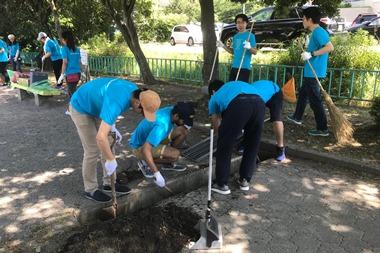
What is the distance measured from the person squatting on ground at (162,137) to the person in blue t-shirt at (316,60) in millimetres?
2131

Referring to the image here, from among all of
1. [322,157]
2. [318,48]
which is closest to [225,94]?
[322,157]

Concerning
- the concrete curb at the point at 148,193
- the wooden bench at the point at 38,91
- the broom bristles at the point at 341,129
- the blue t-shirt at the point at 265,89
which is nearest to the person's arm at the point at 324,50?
the broom bristles at the point at 341,129

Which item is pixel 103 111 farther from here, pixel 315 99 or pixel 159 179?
pixel 315 99

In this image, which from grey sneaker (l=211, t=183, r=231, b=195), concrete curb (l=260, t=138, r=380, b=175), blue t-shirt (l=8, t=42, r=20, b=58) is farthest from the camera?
blue t-shirt (l=8, t=42, r=20, b=58)

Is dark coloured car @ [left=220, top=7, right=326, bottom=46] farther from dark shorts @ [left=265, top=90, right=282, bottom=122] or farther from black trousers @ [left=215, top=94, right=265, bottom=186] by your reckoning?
black trousers @ [left=215, top=94, right=265, bottom=186]

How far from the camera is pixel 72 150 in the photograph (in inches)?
221

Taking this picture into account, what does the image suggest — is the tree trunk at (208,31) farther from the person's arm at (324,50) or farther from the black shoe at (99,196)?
the black shoe at (99,196)

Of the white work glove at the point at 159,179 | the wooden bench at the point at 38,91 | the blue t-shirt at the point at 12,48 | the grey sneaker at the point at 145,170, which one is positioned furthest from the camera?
the blue t-shirt at the point at 12,48

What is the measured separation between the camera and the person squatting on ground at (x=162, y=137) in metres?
4.01

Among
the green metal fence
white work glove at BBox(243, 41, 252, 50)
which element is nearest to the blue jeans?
white work glove at BBox(243, 41, 252, 50)

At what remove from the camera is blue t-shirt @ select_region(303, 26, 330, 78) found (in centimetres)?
556

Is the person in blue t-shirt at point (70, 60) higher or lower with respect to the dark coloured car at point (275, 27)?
lower

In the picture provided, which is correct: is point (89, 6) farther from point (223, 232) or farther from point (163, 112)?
point (223, 232)

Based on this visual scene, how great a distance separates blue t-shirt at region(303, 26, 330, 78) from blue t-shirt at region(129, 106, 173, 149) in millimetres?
2571
